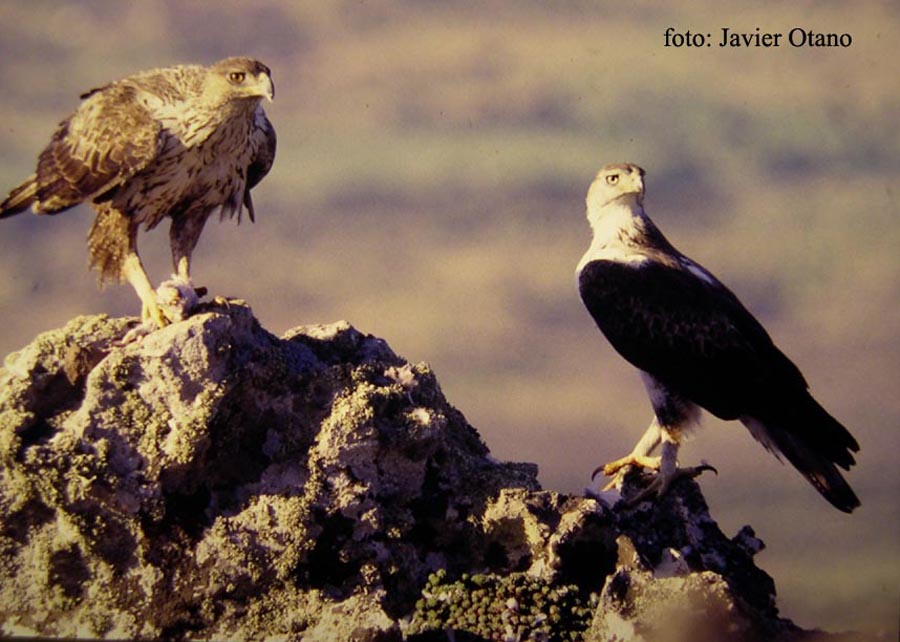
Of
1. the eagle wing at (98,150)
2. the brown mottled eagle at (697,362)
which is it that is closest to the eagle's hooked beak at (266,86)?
the eagle wing at (98,150)

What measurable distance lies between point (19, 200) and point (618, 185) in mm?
4547

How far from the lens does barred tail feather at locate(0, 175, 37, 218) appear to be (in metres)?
9.20

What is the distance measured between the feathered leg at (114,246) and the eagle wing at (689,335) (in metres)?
3.31

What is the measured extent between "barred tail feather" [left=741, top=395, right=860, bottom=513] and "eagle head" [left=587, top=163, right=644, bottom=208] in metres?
2.06

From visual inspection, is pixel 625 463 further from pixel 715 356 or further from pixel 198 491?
pixel 198 491

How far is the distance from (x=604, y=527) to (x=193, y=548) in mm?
2318

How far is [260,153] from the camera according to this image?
30.4ft

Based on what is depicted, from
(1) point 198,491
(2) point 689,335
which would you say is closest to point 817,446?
(2) point 689,335

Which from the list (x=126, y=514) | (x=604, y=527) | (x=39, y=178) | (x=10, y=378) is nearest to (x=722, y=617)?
(x=604, y=527)

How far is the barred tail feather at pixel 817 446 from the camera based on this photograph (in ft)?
28.8

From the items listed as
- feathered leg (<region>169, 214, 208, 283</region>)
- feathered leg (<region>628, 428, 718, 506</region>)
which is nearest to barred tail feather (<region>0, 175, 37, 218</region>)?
feathered leg (<region>169, 214, 208, 283</region>)

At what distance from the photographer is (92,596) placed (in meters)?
6.91

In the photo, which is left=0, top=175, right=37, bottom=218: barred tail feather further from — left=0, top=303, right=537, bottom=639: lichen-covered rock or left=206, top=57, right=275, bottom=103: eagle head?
left=0, top=303, right=537, bottom=639: lichen-covered rock

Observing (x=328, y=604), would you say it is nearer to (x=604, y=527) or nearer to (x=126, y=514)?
(x=126, y=514)
